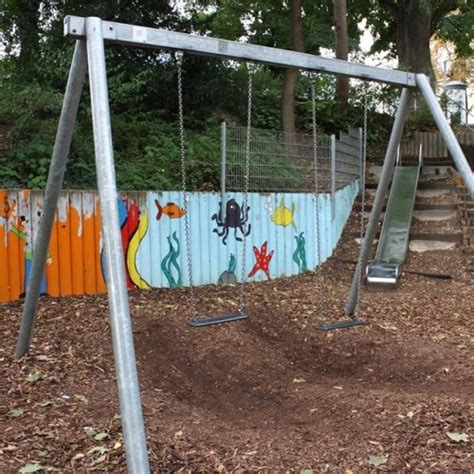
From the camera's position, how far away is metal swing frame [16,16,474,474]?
2324mm

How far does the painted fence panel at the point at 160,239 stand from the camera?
19.5 ft

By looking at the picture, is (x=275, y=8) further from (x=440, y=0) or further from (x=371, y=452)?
(x=371, y=452)

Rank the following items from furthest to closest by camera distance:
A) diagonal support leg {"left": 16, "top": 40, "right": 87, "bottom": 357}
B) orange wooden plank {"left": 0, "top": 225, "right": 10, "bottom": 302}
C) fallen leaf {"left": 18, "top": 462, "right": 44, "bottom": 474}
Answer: orange wooden plank {"left": 0, "top": 225, "right": 10, "bottom": 302} < diagonal support leg {"left": 16, "top": 40, "right": 87, "bottom": 357} < fallen leaf {"left": 18, "top": 462, "right": 44, "bottom": 474}

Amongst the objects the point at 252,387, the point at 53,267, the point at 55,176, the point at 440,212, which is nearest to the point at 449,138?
the point at 252,387

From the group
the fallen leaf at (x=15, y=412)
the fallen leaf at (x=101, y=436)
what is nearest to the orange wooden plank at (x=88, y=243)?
the fallen leaf at (x=15, y=412)

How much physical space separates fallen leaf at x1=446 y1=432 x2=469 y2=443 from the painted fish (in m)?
5.30

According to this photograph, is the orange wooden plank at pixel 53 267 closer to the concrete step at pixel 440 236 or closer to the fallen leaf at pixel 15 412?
the fallen leaf at pixel 15 412

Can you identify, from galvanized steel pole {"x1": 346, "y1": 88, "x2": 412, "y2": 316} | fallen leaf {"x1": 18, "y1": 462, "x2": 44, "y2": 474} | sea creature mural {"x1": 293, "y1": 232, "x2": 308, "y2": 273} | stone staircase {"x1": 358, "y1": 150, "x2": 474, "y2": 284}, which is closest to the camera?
fallen leaf {"x1": 18, "y1": 462, "x2": 44, "y2": 474}

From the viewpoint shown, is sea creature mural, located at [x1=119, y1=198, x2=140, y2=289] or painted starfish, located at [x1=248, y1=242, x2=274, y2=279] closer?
sea creature mural, located at [x1=119, y1=198, x2=140, y2=289]

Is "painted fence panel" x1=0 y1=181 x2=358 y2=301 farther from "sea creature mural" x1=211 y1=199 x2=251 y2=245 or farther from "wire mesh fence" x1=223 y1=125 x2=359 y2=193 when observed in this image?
"wire mesh fence" x1=223 y1=125 x2=359 y2=193

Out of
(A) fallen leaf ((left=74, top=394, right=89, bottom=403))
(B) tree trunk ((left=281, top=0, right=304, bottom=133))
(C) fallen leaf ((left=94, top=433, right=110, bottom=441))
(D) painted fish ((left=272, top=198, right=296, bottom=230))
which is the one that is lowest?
(C) fallen leaf ((left=94, top=433, right=110, bottom=441))

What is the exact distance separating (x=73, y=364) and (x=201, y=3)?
947cm

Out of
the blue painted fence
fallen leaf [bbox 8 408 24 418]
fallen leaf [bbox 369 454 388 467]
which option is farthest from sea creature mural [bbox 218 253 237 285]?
fallen leaf [bbox 369 454 388 467]

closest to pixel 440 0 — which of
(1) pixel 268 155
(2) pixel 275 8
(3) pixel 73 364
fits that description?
(2) pixel 275 8
